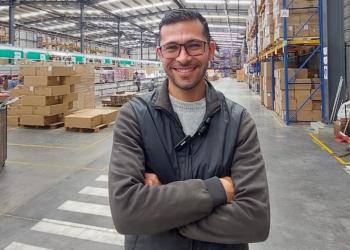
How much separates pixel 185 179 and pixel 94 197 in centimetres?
340

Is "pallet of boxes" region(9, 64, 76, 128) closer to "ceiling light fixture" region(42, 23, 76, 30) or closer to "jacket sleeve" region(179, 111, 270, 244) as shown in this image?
"jacket sleeve" region(179, 111, 270, 244)

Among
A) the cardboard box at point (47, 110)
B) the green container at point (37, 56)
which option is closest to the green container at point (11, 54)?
the green container at point (37, 56)

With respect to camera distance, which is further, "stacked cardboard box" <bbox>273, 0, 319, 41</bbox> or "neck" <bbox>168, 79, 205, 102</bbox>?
"stacked cardboard box" <bbox>273, 0, 319, 41</bbox>

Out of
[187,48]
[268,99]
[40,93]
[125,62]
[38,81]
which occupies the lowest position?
[187,48]

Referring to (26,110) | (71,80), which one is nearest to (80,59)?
(71,80)

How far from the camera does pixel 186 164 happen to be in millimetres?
1350

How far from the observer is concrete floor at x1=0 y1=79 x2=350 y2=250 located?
10.5ft

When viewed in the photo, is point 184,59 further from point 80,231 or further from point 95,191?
point 95,191

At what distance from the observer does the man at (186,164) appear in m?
1.25

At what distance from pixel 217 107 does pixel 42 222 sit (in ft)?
9.87

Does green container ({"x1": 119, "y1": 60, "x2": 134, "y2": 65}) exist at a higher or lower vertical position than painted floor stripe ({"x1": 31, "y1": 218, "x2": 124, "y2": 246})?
higher

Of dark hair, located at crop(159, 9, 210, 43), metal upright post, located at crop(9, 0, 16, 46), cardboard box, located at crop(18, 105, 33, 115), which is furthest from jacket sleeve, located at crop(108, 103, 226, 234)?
metal upright post, located at crop(9, 0, 16, 46)

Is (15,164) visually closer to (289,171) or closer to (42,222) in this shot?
(42,222)

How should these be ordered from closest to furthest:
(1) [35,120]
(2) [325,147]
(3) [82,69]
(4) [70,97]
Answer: (2) [325,147], (1) [35,120], (4) [70,97], (3) [82,69]
